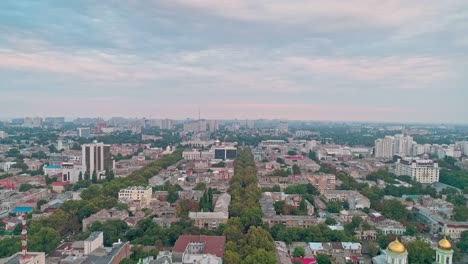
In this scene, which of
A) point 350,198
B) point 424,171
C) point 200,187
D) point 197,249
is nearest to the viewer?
point 197,249

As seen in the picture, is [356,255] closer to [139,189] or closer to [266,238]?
[266,238]

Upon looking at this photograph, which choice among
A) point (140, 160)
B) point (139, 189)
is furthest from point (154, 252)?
point (140, 160)

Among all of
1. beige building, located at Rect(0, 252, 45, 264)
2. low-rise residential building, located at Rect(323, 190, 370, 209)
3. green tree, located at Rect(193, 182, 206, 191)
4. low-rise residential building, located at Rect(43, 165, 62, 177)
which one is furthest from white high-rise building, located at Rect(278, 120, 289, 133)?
beige building, located at Rect(0, 252, 45, 264)

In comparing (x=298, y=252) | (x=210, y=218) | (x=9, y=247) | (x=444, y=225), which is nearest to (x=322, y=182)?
(x=444, y=225)

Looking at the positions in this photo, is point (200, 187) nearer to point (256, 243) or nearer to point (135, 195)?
point (135, 195)

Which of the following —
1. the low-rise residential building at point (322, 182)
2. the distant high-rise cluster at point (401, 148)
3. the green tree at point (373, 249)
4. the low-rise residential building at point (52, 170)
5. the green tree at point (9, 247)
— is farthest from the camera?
the distant high-rise cluster at point (401, 148)

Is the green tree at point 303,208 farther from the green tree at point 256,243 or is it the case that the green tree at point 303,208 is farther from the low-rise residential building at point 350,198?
the green tree at point 256,243

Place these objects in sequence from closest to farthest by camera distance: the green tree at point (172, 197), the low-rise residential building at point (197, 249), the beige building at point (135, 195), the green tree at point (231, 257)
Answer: the low-rise residential building at point (197, 249), the green tree at point (231, 257), the beige building at point (135, 195), the green tree at point (172, 197)

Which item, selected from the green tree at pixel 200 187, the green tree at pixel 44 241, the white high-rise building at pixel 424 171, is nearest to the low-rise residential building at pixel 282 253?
the green tree at pixel 44 241

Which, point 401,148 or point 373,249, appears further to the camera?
point 401,148
